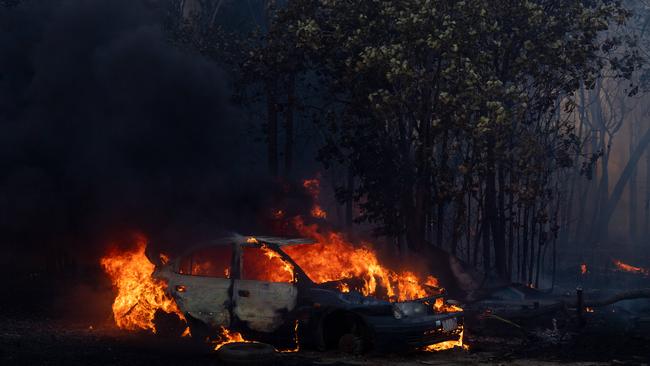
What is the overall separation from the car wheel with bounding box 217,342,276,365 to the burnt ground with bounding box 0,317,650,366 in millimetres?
178

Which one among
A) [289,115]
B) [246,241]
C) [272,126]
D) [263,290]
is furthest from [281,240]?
[272,126]

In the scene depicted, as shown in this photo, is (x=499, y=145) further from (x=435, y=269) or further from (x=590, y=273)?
(x=590, y=273)

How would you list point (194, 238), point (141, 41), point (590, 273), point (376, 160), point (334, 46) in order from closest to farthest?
1. point (194, 238)
2. point (141, 41)
3. point (334, 46)
4. point (376, 160)
5. point (590, 273)

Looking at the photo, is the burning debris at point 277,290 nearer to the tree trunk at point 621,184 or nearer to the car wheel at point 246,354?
the car wheel at point 246,354

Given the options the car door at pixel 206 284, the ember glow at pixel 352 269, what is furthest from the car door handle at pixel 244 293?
the ember glow at pixel 352 269

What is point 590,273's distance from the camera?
26.6 meters

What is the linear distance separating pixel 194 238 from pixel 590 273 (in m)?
17.5

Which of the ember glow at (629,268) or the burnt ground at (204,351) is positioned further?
the ember glow at (629,268)

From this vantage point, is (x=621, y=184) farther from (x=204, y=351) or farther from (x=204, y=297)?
(x=204, y=351)

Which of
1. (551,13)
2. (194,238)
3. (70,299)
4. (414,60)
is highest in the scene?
(551,13)

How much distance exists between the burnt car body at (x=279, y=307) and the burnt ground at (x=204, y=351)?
0.30 metres

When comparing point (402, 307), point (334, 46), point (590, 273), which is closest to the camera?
point (402, 307)

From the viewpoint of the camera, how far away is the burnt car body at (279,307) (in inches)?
398

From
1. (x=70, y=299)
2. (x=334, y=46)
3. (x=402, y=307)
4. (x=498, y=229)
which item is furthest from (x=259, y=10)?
(x=402, y=307)
